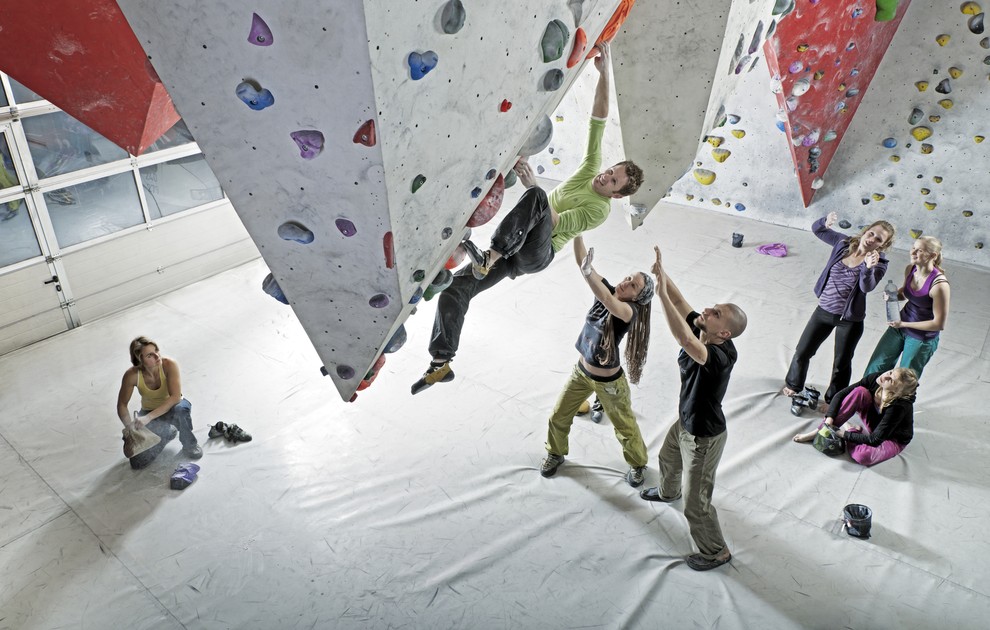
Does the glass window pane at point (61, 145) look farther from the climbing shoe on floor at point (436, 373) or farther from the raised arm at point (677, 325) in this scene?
the raised arm at point (677, 325)

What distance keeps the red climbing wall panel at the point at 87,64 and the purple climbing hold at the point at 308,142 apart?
1.03 metres

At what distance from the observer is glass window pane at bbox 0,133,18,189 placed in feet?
17.3

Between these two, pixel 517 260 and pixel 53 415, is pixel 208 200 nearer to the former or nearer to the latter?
pixel 53 415

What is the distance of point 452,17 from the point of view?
1.40 meters

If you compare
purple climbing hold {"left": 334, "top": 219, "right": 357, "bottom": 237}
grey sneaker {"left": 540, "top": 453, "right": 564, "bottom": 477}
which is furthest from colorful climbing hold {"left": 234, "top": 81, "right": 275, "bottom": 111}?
grey sneaker {"left": 540, "top": 453, "right": 564, "bottom": 477}

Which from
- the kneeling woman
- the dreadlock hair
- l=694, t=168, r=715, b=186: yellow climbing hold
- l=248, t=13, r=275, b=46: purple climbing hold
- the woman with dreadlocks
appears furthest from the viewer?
l=694, t=168, r=715, b=186: yellow climbing hold

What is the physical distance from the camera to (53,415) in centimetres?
471

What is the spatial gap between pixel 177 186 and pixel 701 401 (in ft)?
18.0

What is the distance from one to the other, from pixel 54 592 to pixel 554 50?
11.2ft

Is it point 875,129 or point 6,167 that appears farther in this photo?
point 875,129

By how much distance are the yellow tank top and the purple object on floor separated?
5674 millimetres

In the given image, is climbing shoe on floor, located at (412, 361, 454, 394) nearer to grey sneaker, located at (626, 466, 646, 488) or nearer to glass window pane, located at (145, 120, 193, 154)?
grey sneaker, located at (626, 466, 646, 488)

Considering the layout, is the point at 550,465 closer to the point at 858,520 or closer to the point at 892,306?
the point at 858,520

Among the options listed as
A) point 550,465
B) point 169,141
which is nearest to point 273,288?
point 550,465
